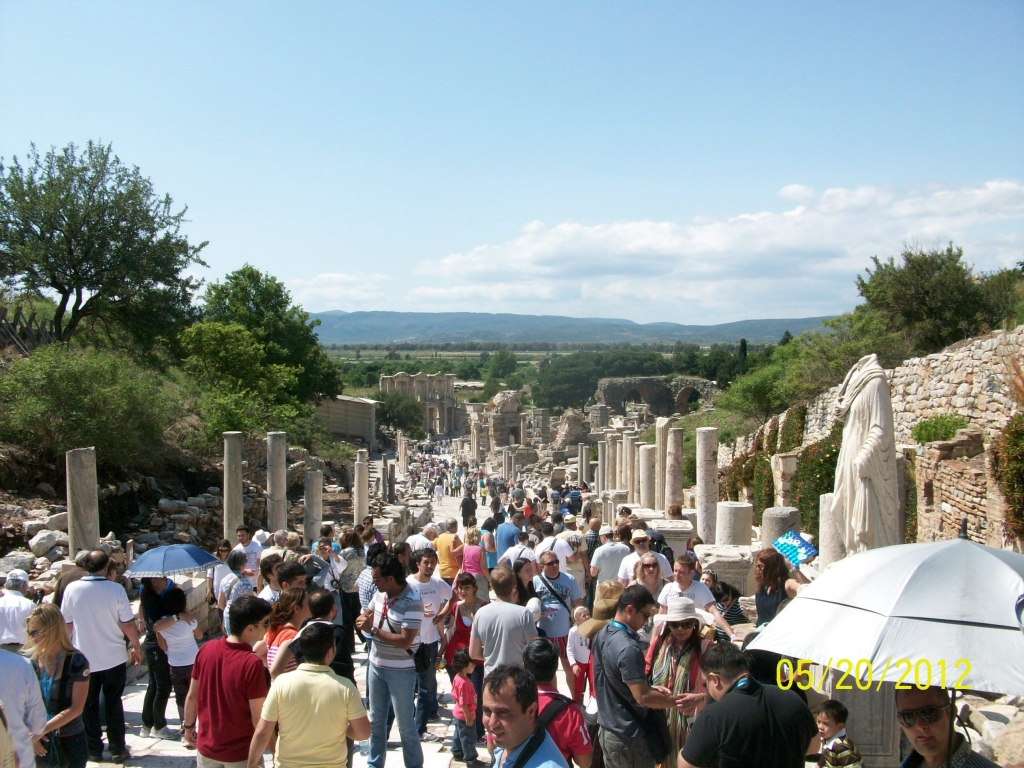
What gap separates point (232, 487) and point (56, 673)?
10448 millimetres

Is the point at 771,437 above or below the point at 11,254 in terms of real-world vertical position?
below

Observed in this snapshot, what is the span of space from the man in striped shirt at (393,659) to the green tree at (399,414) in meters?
70.5

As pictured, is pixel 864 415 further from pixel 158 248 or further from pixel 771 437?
pixel 158 248

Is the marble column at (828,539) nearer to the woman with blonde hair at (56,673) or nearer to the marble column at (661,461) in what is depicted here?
the woman with blonde hair at (56,673)

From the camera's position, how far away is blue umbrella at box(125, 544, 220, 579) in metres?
7.17

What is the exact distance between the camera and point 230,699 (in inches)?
189

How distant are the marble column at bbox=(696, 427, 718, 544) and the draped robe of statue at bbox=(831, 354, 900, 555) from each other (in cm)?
906

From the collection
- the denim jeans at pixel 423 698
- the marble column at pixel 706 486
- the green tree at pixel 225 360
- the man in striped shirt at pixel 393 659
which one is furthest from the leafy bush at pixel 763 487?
the green tree at pixel 225 360

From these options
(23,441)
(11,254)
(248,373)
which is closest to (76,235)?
(11,254)

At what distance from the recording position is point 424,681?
699cm

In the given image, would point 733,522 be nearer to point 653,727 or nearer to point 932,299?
point 653,727

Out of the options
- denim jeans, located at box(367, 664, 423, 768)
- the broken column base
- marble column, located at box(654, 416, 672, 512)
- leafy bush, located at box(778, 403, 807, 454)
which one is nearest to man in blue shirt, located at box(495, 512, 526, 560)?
the broken column base

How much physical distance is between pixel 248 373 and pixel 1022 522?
28359 mm

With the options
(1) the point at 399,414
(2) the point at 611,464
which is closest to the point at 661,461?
(2) the point at 611,464
